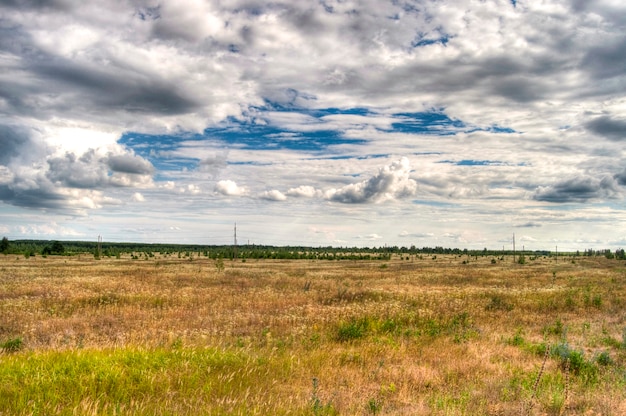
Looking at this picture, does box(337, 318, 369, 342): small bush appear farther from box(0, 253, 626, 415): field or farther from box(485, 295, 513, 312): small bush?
box(485, 295, 513, 312): small bush

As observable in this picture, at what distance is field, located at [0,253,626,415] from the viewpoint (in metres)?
6.05

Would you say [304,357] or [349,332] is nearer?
[304,357]

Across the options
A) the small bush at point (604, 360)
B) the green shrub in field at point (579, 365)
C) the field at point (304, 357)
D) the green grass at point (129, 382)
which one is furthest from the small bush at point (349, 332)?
the small bush at point (604, 360)

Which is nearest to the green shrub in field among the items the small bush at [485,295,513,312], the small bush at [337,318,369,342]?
the small bush at [337,318,369,342]

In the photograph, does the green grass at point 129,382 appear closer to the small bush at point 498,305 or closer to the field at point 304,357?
the field at point 304,357

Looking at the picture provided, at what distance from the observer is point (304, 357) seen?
948 cm

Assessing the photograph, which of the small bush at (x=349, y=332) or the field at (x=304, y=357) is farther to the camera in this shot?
the small bush at (x=349, y=332)

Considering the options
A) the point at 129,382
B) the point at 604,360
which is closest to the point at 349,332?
the point at 604,360

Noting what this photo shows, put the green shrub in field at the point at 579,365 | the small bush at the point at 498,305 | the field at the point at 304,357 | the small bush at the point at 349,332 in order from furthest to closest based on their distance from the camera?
the small bush at the point at 498,305 → the small bush at the point at 349,332 → the green shrub in field at the point at 579,365 → the field at the point at 304,357

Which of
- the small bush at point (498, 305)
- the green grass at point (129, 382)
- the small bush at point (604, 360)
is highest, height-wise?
the green grass at point (129, 382)

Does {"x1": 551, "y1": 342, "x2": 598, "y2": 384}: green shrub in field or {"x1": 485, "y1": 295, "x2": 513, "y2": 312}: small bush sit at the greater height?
{"x1": 551, "y1": 342, "x2": 598, "y2": 384}: green shrub in field

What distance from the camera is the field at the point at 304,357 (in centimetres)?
605

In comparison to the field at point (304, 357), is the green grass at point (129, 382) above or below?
above

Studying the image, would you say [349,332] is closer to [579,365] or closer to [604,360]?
[579,365]
